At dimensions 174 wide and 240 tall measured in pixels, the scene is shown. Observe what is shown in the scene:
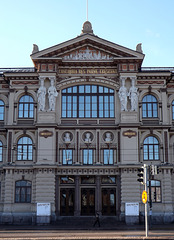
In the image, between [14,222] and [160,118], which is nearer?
[14,222]

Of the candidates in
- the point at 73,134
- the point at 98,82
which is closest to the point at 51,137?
the point at 73,134

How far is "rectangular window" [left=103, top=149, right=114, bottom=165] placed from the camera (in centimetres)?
4394

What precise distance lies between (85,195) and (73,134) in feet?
23.1

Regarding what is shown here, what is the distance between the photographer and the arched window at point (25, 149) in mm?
44219

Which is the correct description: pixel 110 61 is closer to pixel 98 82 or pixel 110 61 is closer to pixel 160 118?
pixel 98 82

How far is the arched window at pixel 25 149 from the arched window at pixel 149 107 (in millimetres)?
13660

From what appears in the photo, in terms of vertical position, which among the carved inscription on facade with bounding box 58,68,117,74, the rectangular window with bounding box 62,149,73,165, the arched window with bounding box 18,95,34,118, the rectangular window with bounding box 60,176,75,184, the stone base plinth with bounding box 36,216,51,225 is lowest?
the stone base plinth with bounding box 36,216,51,225

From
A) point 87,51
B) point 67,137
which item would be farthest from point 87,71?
point 67,137

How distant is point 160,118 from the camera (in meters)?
44.8

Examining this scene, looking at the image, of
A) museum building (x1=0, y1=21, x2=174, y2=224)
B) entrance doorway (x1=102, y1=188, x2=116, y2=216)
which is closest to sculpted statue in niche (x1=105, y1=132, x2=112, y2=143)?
museum building (x1=0, y1=21, x2=174, y2=224)

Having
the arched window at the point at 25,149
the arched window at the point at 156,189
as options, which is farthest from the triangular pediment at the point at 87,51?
the arched window at the point at 156,189

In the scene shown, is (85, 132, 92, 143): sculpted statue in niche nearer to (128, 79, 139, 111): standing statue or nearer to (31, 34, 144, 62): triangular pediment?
(128, 79, 139, 111): standing statue

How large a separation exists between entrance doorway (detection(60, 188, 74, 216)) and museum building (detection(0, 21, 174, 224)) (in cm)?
11

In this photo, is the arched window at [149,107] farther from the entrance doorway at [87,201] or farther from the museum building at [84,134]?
the entrance doorway at [87,201]
